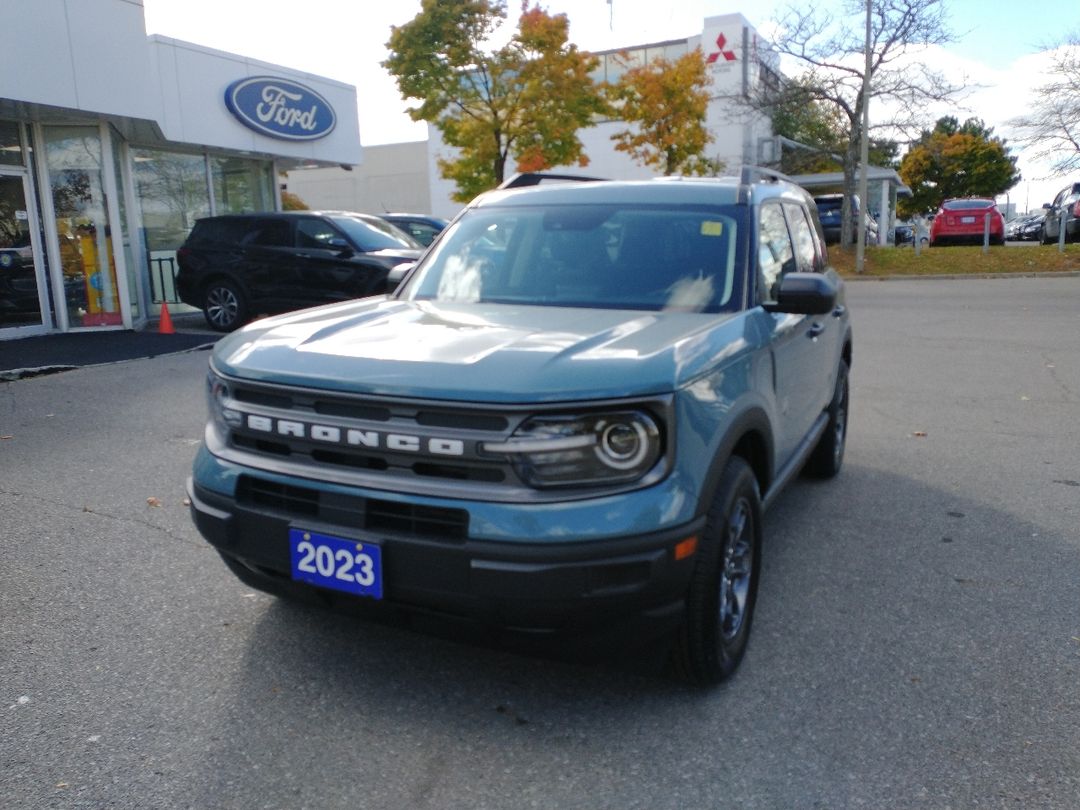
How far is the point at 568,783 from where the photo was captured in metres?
2.61

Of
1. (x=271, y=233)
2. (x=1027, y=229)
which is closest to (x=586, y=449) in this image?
(x=271, y=233)

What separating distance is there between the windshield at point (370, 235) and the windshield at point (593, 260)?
27.6ft

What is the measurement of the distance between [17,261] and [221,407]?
11.3 meters

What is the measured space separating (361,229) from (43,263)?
4.55 meters

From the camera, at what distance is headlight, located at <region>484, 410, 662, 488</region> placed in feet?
8.57

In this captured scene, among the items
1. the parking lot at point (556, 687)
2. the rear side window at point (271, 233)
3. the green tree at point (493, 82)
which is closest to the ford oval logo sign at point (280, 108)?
the rear side window at point (271, 233)

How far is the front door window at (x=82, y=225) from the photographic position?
43.0 feet

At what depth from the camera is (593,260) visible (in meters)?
3.95

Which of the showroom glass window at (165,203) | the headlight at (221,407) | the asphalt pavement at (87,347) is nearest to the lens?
the headlight at (221,407)

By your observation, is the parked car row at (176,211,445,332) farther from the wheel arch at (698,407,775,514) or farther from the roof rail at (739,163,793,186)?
the wheel arch at (698,407,775,514)

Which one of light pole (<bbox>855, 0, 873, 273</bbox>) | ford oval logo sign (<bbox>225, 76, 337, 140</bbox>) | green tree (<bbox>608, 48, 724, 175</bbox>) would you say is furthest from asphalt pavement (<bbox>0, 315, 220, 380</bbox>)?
green tree (<bbox>608, 48, 724, 175</bbox>)

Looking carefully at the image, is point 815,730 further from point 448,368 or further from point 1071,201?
point 1071,201

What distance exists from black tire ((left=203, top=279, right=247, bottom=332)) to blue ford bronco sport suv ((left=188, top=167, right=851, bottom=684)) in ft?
33.5

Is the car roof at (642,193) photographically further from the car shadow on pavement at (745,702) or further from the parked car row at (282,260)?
the parked car row at (282,260)
